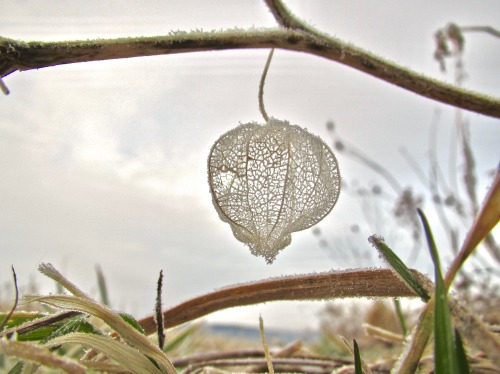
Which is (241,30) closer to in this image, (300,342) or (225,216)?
(225,216)

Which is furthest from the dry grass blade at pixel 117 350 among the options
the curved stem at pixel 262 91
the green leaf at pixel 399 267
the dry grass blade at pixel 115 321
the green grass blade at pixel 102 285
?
the green grass blade at pixel 102 285

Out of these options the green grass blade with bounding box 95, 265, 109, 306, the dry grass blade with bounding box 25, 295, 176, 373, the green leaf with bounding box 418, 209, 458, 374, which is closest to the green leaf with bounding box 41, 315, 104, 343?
the dry grass blade with bounding box 25, 295, 176, 373

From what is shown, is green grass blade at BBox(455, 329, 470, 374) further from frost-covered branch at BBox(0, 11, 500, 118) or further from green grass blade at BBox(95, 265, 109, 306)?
green grass blade at BBox(95, 265, 109, 306)

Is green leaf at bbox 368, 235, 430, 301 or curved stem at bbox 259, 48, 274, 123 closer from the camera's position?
green leaf at bbox 368, 235, 430, 301

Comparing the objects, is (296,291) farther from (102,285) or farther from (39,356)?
(102,285)

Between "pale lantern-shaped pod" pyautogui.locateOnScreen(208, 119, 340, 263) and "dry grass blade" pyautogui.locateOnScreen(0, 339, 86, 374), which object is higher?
"pale lantern-shaped pod" pyautogui.locateOnScreen(208, 119, 340, 263)

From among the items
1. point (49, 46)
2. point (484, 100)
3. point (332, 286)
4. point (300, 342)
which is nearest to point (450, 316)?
point (332, 286)
